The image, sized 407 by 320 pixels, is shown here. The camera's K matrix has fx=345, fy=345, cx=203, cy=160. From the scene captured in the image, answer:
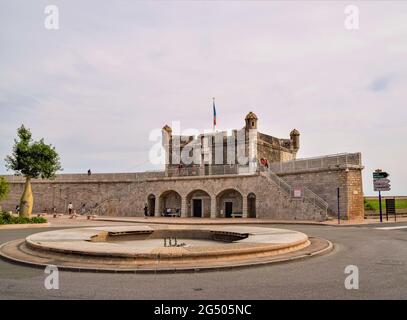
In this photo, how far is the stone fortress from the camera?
93.7 feet

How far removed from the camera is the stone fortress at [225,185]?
28562 millimetres

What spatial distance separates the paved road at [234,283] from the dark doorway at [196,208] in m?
29.6

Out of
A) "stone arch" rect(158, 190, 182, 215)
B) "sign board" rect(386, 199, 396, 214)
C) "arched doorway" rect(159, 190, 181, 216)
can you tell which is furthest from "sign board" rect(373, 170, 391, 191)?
"arched doorway" rect(159, 190, 181, 216)

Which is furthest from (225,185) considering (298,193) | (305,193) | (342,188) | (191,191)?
(342,188)

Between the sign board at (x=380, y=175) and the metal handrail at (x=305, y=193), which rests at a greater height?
the sign board at (x=380, y=175)

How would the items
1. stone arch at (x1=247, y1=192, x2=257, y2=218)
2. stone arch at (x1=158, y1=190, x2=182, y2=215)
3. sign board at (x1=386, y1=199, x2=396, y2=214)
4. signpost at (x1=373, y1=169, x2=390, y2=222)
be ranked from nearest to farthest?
signpost at (x1=373, y1=169, x2=390, y2=222) < sign board at (x1=386, y1=199, x2=396, y2=214) < stone arch at (x1=247, y1=192, x2=257, y2=218) < stone arch at (x1=158, y1=190, x2=182, y2=215)

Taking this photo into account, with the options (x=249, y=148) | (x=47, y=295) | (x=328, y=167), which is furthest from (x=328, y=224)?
(x=47, y=295)

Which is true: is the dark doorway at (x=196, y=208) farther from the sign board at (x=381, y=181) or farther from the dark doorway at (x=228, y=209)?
the sign board at (x=381, y=181)

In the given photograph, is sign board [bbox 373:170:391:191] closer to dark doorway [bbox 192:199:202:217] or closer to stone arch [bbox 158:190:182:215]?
dark doorway [bbox 192:199:202:217]

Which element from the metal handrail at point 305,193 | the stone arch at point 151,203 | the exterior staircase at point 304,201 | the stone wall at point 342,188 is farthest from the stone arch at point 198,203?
the stone wall at point 342,188

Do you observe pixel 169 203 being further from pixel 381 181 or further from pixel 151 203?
pixel 381 181
